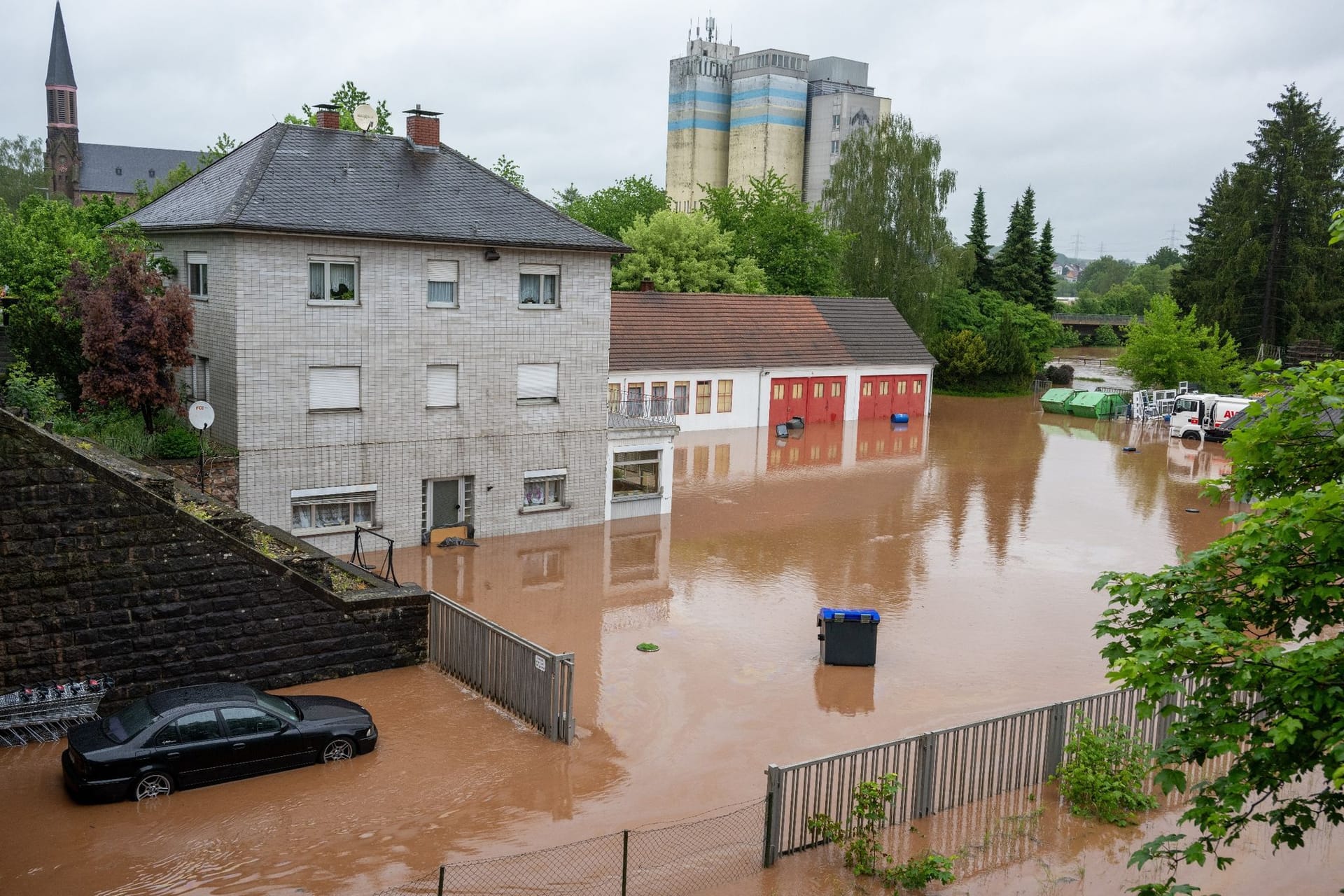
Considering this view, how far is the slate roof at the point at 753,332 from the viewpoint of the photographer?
44469 mm

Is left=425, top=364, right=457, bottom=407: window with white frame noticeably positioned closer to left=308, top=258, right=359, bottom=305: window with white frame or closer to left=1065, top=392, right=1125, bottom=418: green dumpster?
left=308, top=258, right=359, bottom=305: window with white frame

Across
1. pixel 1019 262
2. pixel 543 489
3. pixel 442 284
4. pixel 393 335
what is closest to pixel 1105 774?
pixel 543 489

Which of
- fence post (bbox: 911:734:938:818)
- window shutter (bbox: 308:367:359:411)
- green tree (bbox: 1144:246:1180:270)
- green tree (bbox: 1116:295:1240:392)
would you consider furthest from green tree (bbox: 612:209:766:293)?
green tree (bbox: 1144:246:1180:270)

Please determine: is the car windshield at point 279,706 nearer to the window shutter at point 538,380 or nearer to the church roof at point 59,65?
the window shutter at point 538,380

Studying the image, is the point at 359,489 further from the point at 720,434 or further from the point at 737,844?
the point at 720,434

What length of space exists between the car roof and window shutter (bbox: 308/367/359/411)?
11.0 meters

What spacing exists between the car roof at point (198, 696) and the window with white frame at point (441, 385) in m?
12.2

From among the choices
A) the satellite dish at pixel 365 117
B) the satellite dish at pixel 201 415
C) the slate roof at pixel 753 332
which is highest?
the satellite dish at pixel 365 117

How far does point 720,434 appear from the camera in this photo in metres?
44.6

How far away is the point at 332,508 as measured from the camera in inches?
971

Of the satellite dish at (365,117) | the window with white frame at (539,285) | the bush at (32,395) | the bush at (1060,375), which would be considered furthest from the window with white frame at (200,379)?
the bush at (1060,375)

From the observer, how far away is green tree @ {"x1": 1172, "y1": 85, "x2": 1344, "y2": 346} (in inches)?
2437

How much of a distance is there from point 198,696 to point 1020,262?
70.5 metres

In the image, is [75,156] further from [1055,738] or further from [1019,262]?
[1055,738]
